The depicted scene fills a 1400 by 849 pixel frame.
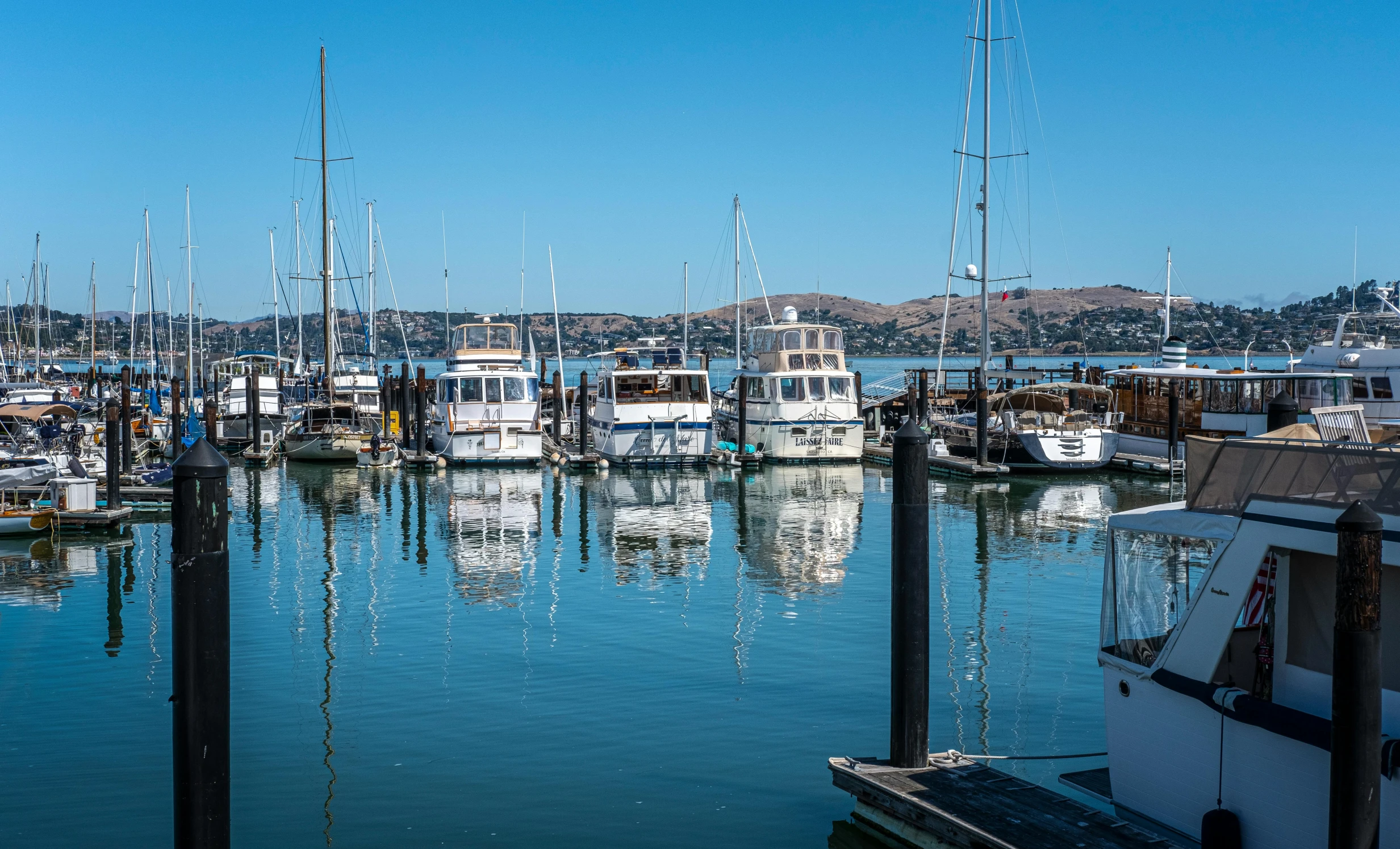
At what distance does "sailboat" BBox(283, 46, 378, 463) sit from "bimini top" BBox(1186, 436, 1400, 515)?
3418 cm

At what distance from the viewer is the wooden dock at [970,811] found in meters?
7.86

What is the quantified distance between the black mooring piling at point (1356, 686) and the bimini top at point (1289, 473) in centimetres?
111

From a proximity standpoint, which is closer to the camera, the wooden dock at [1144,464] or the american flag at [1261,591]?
the american flag at [1261,591]

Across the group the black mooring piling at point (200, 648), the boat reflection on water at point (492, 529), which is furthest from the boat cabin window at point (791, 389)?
the black mooring piling at point (200, 648)

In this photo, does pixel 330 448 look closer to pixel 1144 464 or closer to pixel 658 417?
pixel 658 417

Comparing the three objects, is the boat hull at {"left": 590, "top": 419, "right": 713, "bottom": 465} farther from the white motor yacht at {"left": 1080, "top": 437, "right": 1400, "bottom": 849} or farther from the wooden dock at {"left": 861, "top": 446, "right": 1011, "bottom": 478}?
the white motor yacht at {"left": 1080, "top": 437, "right": 1400, "bottom": 849}

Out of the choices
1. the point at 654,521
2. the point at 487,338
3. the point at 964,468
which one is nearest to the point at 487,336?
the point at 487,338

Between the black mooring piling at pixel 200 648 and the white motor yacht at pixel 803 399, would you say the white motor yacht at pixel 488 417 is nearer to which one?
the white motor yacht at pixel 803 399

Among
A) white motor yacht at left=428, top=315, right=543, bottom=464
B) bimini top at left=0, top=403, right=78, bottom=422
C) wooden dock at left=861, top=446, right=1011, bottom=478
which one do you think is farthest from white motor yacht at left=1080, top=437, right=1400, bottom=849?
bimini top at left=0, top=403, right=78, bottom=422

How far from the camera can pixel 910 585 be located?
892cm

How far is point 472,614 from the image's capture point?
17516mm

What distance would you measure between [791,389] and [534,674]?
2605cm

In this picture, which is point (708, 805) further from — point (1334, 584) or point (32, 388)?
point (32, 388)

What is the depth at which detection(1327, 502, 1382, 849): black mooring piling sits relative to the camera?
602 centimetres
